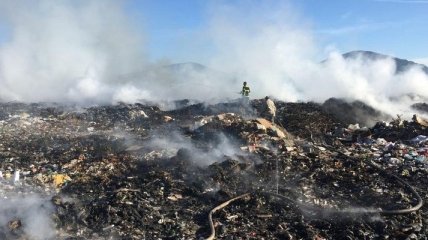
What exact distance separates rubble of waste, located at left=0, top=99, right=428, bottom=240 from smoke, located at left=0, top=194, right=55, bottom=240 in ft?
0.06

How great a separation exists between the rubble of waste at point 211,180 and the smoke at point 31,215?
2 centimetres

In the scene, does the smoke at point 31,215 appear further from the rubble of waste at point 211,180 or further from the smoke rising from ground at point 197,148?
the smoke rising from ground at point 197,148

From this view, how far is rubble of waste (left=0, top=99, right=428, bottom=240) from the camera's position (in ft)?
24.7

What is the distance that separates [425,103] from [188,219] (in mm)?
17839

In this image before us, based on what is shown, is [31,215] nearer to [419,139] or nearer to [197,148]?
[197,148]

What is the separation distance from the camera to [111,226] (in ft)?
24.3

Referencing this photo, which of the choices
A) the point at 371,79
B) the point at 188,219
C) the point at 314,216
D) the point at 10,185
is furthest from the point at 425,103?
the point at 10,185

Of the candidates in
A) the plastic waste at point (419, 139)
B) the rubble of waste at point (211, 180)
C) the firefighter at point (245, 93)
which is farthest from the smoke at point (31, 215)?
the firefighter at point (245, 93)

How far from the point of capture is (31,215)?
7.45 metres

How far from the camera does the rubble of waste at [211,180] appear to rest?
24.7 ft

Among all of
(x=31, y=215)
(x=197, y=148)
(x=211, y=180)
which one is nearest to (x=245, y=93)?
(x=197, y=148)

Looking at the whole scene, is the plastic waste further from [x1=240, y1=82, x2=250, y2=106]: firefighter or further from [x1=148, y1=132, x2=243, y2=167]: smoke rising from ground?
[x1=240, y1=82, x2=250, y2=106]: firefighter

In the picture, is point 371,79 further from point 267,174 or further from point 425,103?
point 267,174

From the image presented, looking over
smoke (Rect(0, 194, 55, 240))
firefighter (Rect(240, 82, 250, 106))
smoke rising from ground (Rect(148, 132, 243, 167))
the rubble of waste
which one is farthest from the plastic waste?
smoke (Rect(0, 194, 55, 240))
